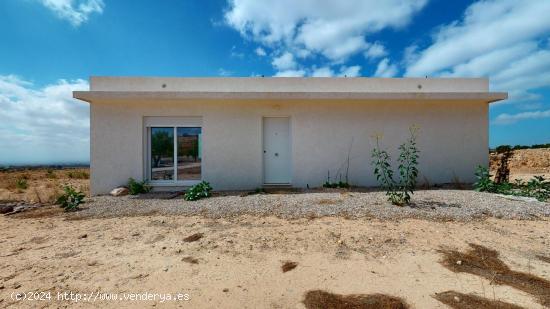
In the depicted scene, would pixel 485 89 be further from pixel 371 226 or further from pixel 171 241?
pixel 171 241

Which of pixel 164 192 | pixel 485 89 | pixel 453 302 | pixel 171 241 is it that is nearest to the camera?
pixel 453 302

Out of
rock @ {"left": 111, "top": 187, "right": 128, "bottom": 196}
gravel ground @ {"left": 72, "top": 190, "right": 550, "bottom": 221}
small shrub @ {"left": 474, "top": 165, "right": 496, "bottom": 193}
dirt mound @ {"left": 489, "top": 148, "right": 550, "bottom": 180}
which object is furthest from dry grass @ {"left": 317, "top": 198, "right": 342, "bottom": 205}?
dirt mound @ {"left": 489, "top": 148, "right": 550, "bottom": 180}

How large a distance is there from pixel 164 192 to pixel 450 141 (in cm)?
935

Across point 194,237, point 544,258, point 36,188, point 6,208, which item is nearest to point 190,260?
point 194,237

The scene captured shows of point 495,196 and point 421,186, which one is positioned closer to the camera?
point 495,196

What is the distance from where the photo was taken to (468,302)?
2518mm

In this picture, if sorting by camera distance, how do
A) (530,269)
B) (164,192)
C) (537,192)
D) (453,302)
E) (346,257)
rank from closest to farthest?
(453,302) → (530,269) → (346,257) → (537,192) → (164,192)

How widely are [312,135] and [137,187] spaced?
5.65 m

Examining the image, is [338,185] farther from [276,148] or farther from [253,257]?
[253,257]

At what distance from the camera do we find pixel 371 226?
4.66 meters

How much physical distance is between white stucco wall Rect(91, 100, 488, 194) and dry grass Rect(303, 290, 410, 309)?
5.85m

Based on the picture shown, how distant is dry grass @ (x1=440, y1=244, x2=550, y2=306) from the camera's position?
2.76m

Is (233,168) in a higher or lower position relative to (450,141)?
lower

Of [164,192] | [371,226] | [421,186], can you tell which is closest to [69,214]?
[164,192]
